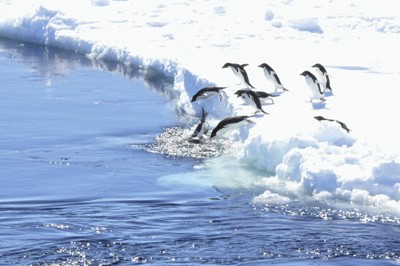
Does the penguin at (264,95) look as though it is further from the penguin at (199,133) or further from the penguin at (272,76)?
the penguin at (199,133)

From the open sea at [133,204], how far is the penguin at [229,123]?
750 millimetres

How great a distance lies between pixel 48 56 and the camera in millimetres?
29609

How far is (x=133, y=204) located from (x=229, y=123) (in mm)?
3731

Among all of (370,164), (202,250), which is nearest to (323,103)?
(370,164)

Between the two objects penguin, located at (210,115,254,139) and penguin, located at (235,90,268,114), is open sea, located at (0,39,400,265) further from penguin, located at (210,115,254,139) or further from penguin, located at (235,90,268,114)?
penguin, located at (235,90,268,114)

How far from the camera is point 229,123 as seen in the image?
768 inches

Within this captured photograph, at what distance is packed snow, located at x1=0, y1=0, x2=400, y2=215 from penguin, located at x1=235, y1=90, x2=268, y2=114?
195mm

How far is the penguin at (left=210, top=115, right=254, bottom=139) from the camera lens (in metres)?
19.5

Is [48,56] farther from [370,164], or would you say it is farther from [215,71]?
[370,164]

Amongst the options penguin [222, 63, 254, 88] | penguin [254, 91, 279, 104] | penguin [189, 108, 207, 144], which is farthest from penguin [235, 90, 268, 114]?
penguin [222, 63, 254, 88]

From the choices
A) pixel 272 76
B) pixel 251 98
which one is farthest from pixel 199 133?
pixel 272 76

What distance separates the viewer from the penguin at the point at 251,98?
20422mm

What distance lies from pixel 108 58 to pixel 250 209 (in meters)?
13.8

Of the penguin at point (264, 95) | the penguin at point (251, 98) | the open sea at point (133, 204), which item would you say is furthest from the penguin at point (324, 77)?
the open sea at point (133, 204)
